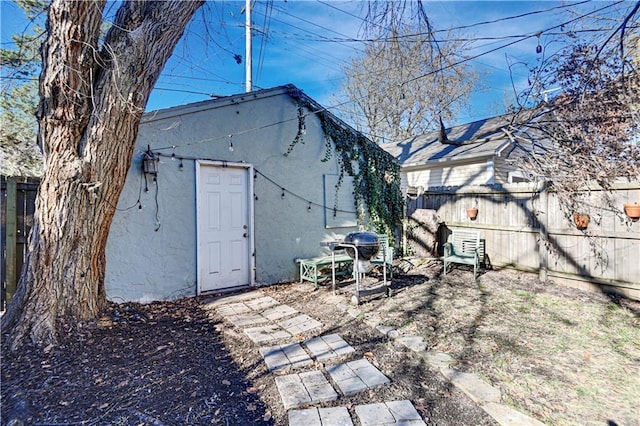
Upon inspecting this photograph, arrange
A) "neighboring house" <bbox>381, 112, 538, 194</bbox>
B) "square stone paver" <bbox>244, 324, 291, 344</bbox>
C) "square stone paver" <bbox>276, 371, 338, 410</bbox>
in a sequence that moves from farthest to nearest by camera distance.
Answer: "neighboring house" <bbox>381, 112, 538, 194</bbox> → "square stone paver" <bbox>244, 324, 291, 344</bbox> → "square stone paver" <bbox>276, 371, 338, 410</bbox>

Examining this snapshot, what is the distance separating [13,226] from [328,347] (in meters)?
3.92

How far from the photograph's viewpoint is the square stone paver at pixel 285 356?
284 centimetres

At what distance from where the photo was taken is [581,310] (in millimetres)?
4254

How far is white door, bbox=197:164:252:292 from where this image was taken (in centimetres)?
525

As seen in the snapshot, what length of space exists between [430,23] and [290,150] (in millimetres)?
3169

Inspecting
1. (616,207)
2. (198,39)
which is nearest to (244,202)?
(198,39)

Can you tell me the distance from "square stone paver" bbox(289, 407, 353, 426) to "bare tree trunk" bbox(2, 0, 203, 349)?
2.45 meters

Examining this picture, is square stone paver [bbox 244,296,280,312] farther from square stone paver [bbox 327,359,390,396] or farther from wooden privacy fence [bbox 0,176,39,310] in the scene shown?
wooden privacy fence [bbox 0,176,39,310]

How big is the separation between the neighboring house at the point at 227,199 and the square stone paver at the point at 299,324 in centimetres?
188

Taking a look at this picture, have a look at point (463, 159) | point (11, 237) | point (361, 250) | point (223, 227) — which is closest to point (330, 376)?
point (361, 250)

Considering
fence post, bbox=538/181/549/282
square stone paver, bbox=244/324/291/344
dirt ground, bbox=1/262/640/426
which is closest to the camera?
dirt ground, bbox=1/262/640/426

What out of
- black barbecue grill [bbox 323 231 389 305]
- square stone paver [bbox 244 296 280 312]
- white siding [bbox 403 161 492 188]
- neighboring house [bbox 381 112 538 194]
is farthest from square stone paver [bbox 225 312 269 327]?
white siding [bbox 403 161 492 188]

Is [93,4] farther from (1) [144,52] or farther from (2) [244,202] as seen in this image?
(2) [244,202]

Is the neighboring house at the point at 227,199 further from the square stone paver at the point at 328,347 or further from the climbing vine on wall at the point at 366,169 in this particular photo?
the square stone paver at the point at 328,347
